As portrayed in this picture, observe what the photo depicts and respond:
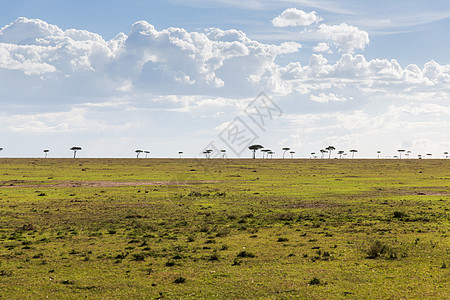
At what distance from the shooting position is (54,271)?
1956cm

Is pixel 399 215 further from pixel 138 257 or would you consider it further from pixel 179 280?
pixel 179 280

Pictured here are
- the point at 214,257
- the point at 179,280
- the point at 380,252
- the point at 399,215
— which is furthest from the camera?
the point at 399,215

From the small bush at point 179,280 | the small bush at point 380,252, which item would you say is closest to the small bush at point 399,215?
the small bush at point 380,252

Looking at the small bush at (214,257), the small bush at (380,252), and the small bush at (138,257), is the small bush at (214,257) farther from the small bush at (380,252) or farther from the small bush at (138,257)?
the small bush at (380,252)

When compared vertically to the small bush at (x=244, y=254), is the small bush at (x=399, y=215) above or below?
above

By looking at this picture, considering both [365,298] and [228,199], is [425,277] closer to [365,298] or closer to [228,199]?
[365,298]

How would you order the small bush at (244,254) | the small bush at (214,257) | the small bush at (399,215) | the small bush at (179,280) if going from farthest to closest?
the small bush at (399,215)
the small bush at (244,254)
the small bush at (214,257)
the small bush at (179,280)

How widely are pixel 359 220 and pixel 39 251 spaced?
2448cm

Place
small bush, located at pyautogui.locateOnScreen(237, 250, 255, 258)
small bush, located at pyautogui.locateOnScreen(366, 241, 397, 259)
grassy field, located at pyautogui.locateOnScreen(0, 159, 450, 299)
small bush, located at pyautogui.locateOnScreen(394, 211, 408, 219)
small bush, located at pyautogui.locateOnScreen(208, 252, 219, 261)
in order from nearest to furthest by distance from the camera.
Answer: grassy field, located at pyautogui.locateOnScreen(0, 159, 450, 299) → small bush, located at pyautogui.locateOnScreen(208, 252, 219, 261) → small bush, located at pyautogui.locateOnScreen(366, 241, 397, 259) → small bush, located at pyautogui.locateOnScreen(237, 250, 255, 258) → small bush, located at pyautogui.locateOnScreen(394, 211, 408, 219)

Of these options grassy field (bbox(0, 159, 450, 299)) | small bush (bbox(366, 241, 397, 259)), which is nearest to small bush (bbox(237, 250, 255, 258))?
grassy field (bbox(0, 159, 450, 299))

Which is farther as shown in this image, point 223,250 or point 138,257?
point 223,250

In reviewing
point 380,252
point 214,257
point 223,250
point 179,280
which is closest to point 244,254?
point 223,250

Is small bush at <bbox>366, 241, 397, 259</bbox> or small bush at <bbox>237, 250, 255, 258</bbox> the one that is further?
small bush at <bbox>237, 250, 255, 258</bbox>

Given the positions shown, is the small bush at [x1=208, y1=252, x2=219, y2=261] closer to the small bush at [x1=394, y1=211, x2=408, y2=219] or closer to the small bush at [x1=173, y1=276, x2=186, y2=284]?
the small bush at [x1=173, y1=276, x2=186, y2=284]
